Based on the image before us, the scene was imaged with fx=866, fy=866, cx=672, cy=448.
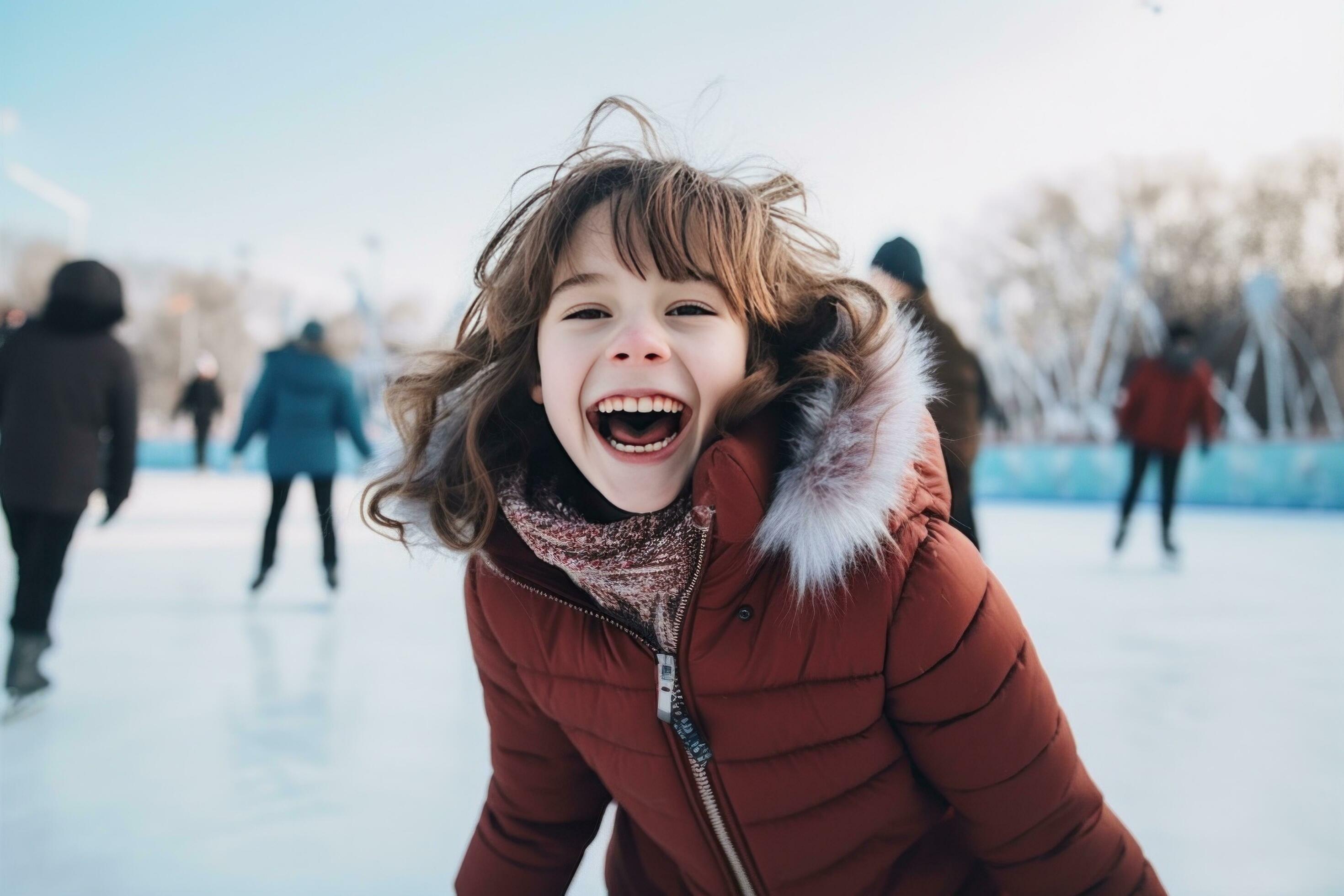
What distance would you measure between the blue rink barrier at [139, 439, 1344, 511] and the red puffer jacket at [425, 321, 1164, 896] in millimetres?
5627

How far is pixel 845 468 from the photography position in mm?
862

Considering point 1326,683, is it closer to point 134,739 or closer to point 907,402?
point 907,402

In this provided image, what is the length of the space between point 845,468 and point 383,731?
1.86 meters

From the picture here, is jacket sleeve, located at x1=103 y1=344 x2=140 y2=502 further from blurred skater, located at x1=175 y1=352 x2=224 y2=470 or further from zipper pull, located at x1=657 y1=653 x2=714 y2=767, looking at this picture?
blurred skater, located at x1=175 y1=352 x2=224 y2=470

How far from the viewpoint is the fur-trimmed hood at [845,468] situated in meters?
0.84

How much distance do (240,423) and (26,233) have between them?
20149 millimetres

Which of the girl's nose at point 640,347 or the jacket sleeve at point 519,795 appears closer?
the girl's nose at point 640,347

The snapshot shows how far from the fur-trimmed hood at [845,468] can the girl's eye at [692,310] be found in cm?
13

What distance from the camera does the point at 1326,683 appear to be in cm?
271

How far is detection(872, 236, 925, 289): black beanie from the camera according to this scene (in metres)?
2.60

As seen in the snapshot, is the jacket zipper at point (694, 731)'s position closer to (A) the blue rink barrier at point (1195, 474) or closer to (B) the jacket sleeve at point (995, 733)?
(B) the jacket sleeve at point (995, 733)

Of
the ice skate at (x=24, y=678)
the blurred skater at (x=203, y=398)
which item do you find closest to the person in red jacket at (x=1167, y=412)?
the ice skate at (x=24, y=678)

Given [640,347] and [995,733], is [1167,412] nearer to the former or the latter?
[995,733]

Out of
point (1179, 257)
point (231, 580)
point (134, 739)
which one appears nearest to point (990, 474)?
point (231, 580)
